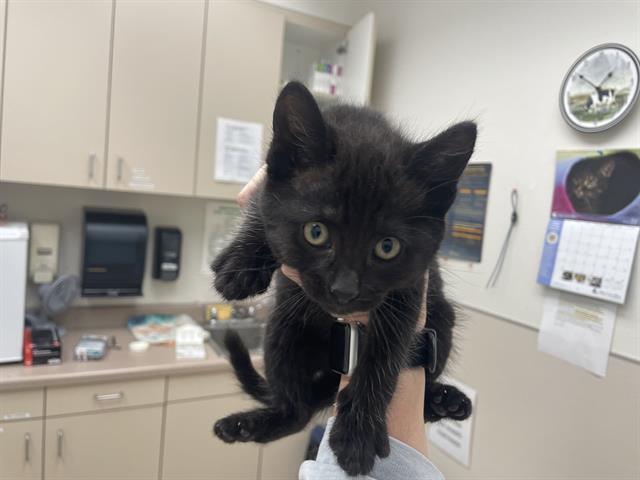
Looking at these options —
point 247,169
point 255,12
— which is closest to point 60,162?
point 247,169

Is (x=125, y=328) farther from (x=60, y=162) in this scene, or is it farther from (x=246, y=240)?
(x=246, y=240)

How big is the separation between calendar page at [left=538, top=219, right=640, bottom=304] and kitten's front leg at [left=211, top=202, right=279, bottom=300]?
114 centimetres

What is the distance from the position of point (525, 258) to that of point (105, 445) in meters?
1.90

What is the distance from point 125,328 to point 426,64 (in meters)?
2.13

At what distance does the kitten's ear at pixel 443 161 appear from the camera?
2.39 feet

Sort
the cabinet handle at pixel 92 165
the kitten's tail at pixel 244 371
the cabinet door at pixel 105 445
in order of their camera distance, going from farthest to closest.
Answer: the cabinet handle at pixel 92 165
the cabinet door at pixel 105 445
the kitten's tail at pixel 244 371

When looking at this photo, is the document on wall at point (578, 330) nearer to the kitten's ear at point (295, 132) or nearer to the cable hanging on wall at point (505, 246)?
the cable hanging on wall at point (505, 246)

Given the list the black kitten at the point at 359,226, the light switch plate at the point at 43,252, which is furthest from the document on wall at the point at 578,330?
the light switch plate at the point at 43,252

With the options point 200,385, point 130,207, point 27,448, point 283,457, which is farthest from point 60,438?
point 130,207

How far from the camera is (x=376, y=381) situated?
33.4 inches

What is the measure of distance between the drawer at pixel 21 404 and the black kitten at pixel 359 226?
→ 126cm

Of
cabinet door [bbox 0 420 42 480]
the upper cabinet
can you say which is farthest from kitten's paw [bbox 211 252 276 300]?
cabinet door [bbox 0 420 42 480]

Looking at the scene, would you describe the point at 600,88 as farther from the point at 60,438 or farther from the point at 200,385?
the point at 60,438

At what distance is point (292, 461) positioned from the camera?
7.50 feet
